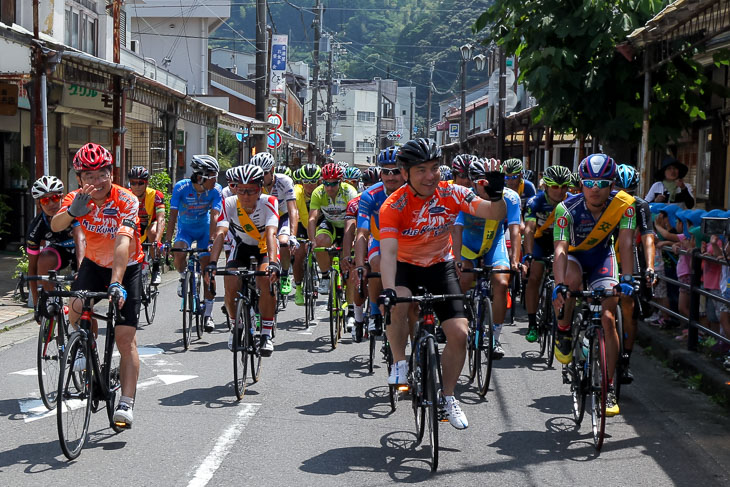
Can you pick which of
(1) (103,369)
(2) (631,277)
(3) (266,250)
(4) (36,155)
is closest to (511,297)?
(3) (266,250)

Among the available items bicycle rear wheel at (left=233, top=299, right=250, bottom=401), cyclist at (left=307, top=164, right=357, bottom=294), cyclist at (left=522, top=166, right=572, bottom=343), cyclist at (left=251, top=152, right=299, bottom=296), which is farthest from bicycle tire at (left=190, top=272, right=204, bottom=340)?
cyclist at (left=522, top=166, right=572, bottom=343)

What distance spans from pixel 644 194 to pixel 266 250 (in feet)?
26.5

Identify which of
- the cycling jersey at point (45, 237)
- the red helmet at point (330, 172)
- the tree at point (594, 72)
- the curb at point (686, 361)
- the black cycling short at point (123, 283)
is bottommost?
the curb at point (686, 361)

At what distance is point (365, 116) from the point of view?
4530 inches

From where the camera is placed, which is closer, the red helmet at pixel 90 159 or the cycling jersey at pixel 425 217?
the red helmet at pixel 90 159

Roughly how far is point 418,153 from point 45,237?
17.2 feet

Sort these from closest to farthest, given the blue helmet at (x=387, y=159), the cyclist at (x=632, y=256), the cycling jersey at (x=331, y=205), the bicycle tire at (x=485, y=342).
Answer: the cyclist at (x=632, y=256) < the bicycle tire at (x=485, y=342) < the blue helmet at (x=387, y=159) < the cycling jersey at (x=331, y=205)

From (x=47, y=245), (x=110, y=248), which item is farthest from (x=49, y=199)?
(x=110, y=248)

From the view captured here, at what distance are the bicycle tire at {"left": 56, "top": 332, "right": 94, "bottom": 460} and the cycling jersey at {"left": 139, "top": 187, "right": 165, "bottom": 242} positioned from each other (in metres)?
Answer: 6.54

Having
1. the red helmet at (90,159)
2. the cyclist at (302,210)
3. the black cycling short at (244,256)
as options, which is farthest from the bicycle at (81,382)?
the cyclist at (302,210)

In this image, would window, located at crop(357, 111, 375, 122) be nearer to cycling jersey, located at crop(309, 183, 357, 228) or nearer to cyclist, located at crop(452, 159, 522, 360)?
cycling jersey, located at crop(309, 183, 357, 228)

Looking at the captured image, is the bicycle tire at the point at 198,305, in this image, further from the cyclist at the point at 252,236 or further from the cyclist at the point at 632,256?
the cyclist at the point at 632,256

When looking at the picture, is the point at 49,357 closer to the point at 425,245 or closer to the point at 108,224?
the point at 108,224

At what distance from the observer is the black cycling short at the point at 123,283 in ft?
22.0
